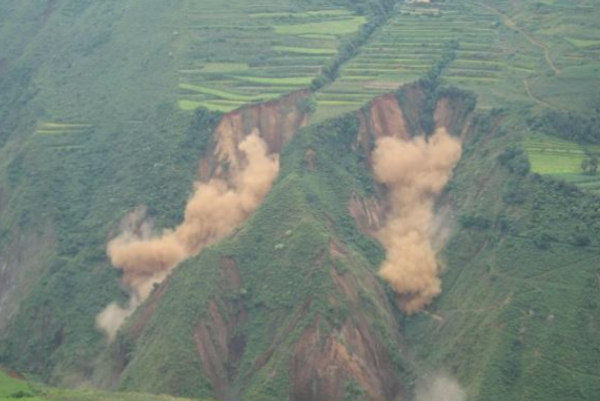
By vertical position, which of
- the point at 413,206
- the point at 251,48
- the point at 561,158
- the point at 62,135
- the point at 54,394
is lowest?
the point at 62,135

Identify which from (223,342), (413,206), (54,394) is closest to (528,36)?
(413,206)

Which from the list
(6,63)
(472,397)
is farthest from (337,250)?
(6,63)

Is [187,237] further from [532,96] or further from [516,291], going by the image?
[532,96]

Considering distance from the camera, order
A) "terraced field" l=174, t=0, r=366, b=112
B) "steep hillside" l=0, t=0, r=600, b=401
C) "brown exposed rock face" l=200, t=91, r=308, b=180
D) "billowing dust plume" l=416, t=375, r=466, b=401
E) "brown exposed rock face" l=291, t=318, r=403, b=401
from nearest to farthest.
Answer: "billowing dust plume" l=416, t=375, r=466, b=401 → "brown exposed rock face" l=291, t=318, r=403, b=401 → "steep hillside" l=0, t=0, r=600, b=401 → "brown exposed rock face" l=200, t=91, r=308, b=180 → "terraced field" l=174, t=0, r=366, b=112

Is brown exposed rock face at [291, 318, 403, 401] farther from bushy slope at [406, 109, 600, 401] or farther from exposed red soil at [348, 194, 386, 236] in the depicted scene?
exposed red soil at [348, 194, 386, 236]

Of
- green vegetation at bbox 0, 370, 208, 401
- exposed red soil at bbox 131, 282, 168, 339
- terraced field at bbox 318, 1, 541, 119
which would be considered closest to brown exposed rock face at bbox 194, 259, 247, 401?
exposed red soil at bbox 131, 282, 168, 339

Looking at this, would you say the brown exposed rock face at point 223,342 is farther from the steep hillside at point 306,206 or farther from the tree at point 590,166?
the tree at point 590,166
